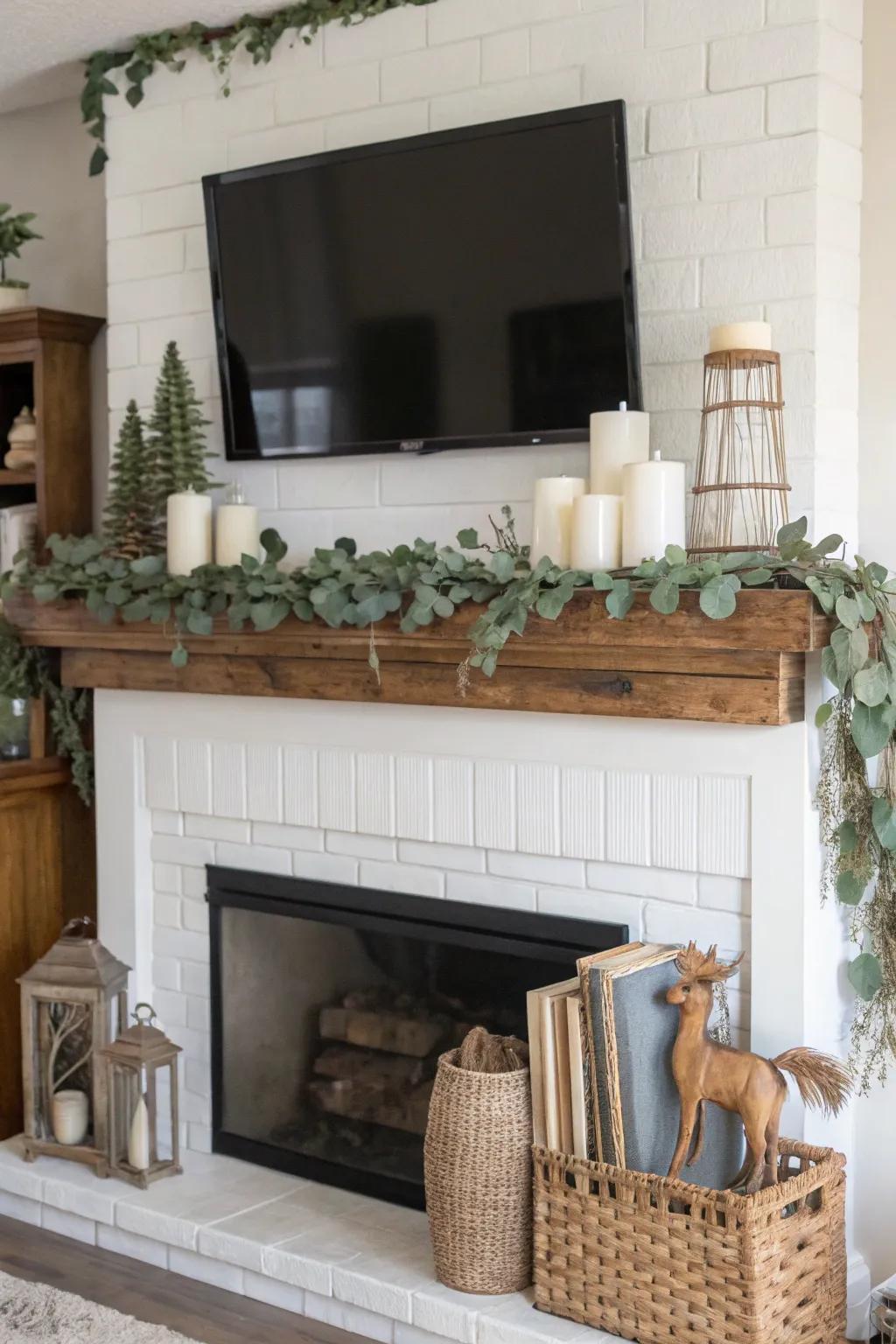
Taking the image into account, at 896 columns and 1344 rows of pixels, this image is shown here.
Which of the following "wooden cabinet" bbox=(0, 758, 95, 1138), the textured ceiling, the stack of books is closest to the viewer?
the stack of books

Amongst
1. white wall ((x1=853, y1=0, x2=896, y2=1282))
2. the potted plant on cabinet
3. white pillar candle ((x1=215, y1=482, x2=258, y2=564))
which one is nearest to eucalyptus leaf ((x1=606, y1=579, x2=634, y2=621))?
white wall ((x1=853, y1=0, x2=896, y2=1282))

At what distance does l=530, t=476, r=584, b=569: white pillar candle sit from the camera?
2.39 metres

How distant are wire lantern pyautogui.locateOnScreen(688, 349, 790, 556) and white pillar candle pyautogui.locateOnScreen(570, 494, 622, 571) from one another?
0.13 meters

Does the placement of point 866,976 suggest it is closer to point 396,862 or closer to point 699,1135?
point 699,1135

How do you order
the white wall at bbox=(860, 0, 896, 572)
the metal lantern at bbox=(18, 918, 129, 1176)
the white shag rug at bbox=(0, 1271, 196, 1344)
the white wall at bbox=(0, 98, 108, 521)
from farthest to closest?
the white wall at bbox=(0, 98, 108, 521)
the metal lantern at bbox=(18, 918, 129, 1176)
the white shag rug at bbox=(0, 1271, 196, 1344)
the white wall at bbox=(860, 0, 896, 572)

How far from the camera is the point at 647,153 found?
2.44 m

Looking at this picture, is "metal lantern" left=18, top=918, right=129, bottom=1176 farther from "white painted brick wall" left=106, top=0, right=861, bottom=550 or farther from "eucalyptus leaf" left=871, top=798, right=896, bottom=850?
"eucalyptus leaf" left=871, top=798, right=896, bottom=850

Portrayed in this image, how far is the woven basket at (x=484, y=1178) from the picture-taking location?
2.38m

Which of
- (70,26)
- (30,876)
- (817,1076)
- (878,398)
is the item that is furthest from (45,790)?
(878,398)

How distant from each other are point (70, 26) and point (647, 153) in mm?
1272

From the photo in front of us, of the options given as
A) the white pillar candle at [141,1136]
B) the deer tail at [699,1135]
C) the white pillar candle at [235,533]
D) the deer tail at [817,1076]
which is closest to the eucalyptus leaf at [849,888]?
the deer tail at [817,1076]

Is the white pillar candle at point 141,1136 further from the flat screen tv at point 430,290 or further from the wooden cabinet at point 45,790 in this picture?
the flat screen tv at point 430,290

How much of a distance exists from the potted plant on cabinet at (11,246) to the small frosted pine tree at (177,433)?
0.55m

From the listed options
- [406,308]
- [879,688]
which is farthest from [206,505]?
[879,688]
